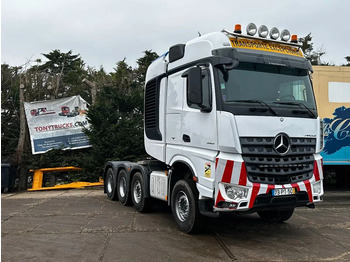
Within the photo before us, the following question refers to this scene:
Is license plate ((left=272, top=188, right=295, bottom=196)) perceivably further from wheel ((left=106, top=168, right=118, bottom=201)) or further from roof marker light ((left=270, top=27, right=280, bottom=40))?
wheel ((left=106, top=168, right=118, bottom=201))

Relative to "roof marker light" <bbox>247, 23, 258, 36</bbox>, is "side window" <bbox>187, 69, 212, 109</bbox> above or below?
below

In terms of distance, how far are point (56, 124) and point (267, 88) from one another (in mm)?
11261

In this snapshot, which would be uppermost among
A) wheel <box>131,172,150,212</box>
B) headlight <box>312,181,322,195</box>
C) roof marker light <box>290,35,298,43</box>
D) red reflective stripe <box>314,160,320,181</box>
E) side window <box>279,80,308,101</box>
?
roof marker light <box>290,35,298,43</box>

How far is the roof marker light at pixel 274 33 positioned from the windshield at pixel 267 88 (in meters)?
0.60

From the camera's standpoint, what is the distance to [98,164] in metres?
13.4

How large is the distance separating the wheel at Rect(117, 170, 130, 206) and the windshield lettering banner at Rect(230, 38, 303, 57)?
4660 millimetres

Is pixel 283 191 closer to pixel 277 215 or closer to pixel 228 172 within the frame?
pixel 228 172

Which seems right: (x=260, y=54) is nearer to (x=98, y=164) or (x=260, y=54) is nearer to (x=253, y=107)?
(x=253, y=107)

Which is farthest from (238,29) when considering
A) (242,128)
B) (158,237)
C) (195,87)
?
(158,237)

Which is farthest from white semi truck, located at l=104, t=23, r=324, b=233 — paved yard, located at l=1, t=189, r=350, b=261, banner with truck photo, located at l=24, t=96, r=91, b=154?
banner with truck photo, located at l=24, t=96, r=91, b=154

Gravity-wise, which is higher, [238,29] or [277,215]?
[238,29]

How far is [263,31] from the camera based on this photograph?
5.63 meters

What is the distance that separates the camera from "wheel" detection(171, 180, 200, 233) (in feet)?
17.8

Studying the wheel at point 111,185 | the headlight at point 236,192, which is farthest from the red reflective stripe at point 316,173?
the wheel at point 111,185
